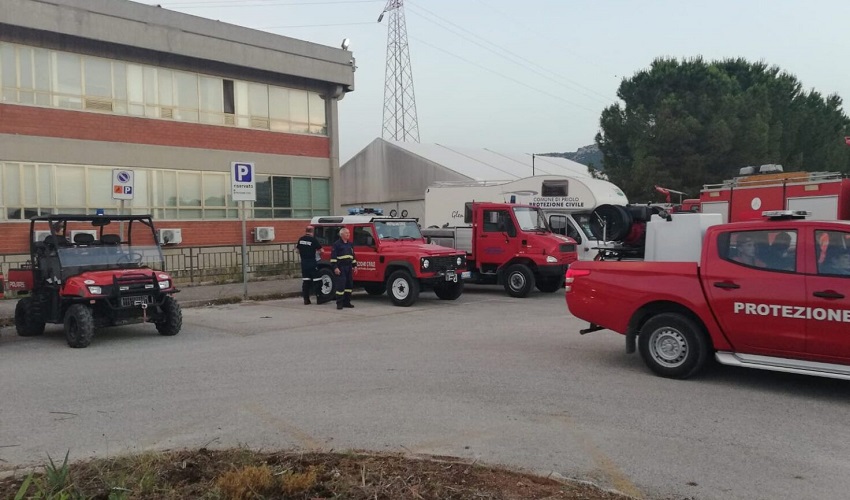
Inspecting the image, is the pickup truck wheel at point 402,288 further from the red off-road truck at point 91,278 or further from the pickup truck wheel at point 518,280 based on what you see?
the red off-road truck at point 91,278

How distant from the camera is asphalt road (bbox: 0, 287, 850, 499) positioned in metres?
5.01

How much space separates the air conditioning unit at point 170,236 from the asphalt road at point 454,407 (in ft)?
39.8

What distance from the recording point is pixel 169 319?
11.0m

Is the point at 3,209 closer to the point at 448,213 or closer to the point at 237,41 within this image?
the point at 237,41

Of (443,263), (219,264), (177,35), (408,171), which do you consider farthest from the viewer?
(408,171)

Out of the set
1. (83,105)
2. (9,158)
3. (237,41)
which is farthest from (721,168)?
(9,158)

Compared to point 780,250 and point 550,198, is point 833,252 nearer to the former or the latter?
point 780,250

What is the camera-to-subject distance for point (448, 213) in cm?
2119

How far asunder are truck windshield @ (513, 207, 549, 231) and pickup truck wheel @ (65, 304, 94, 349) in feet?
32.8

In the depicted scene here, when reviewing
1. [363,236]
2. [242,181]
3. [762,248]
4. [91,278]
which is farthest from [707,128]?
[91,278]

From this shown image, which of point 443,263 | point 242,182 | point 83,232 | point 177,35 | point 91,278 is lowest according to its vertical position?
point 443,263

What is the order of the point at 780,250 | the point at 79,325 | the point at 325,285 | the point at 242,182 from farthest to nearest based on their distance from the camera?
the point at 325,285
the point at 242,182
the point at 79,325
the point at 780,250

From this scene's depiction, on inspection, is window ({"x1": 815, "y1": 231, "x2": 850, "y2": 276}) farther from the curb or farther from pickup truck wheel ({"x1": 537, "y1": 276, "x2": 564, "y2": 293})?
the curb

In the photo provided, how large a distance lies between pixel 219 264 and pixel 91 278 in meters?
11.6
